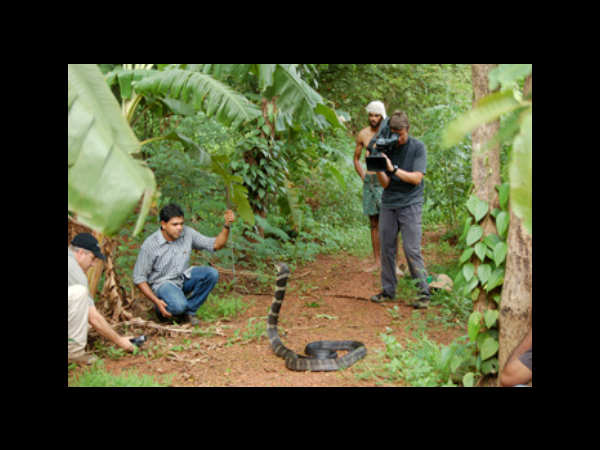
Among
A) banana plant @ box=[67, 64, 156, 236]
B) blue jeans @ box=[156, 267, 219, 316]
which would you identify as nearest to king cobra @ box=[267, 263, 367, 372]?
blue jeans @ box=[156, 267, 219, 316]

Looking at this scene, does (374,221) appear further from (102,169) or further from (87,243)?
(102,169)

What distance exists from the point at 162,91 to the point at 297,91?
4.34 ft

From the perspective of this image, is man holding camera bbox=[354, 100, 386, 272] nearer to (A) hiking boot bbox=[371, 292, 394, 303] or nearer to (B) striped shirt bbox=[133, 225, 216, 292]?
(A) hiking boot bbox=[371, 292, 394, 303]

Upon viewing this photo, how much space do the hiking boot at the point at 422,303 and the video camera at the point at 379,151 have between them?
1540 millimetres

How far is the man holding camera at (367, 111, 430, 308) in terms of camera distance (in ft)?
18.4

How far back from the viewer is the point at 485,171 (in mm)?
3148

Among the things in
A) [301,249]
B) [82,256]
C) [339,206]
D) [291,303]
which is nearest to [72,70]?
[82,256]

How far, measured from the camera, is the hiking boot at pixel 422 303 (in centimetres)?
568

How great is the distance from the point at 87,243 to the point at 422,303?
11.7 feet

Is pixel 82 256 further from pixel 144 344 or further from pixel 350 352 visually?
pixel 350 352

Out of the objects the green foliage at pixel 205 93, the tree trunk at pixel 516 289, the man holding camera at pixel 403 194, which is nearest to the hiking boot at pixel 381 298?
the man holding camera at pixel 403 194

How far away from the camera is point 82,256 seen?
174 inches

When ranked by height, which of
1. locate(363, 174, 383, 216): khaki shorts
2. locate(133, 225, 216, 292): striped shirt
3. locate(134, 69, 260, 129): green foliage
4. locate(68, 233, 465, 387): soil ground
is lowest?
locate(68, 233, 465, 387): soil ground
